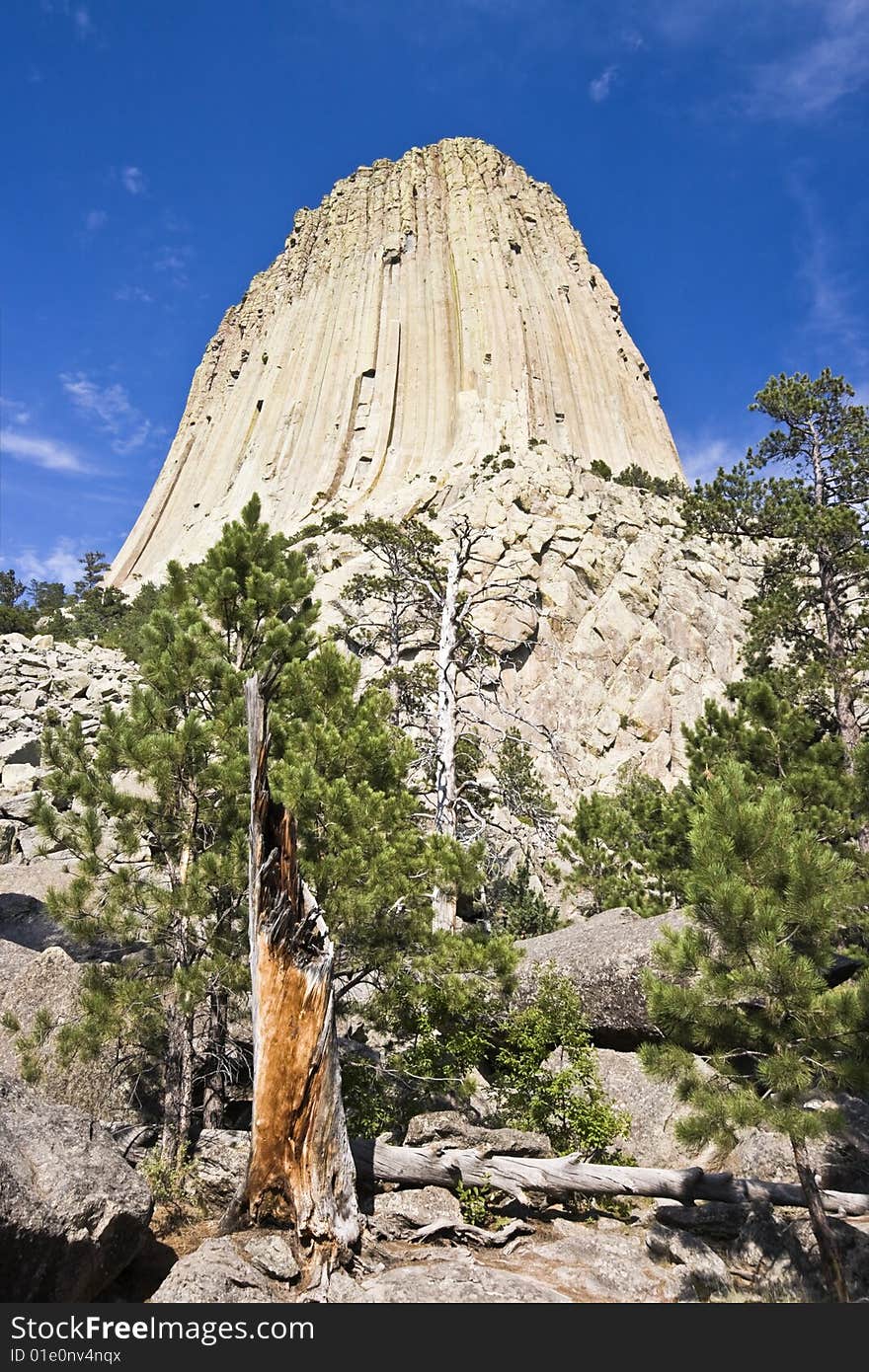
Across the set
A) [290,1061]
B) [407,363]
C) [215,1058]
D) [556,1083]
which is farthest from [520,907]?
[407,363]

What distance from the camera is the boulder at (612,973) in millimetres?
10227

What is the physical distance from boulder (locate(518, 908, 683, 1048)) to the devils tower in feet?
125

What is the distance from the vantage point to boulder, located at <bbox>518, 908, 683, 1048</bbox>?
10227 mm

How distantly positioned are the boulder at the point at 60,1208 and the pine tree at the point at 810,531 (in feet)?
42.8

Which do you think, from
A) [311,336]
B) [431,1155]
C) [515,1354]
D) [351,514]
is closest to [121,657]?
[351,514]

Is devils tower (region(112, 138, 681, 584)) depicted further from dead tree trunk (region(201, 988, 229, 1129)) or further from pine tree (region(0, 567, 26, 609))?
dead tree trunk (region(201, 988, 229, 1129))

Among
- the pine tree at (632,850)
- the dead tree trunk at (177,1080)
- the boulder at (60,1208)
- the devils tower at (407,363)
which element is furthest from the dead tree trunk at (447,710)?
the devils tower at (407,363)

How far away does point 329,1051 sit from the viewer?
6176 millimetres

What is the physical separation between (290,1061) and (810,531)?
1377 cm

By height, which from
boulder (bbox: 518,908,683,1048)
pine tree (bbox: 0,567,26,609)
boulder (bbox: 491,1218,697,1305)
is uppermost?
pine tree (bbox: 0,567,26,609)

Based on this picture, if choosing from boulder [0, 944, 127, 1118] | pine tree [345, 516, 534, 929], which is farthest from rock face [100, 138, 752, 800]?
boulder [0, 944, 127, 1118]

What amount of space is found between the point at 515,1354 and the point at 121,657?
Answer: 118ft

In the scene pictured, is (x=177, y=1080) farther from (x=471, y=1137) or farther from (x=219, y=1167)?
(x=471, y=1137)

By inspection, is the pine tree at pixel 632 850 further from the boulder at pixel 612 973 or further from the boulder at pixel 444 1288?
the boulder at pixel 444 1288
